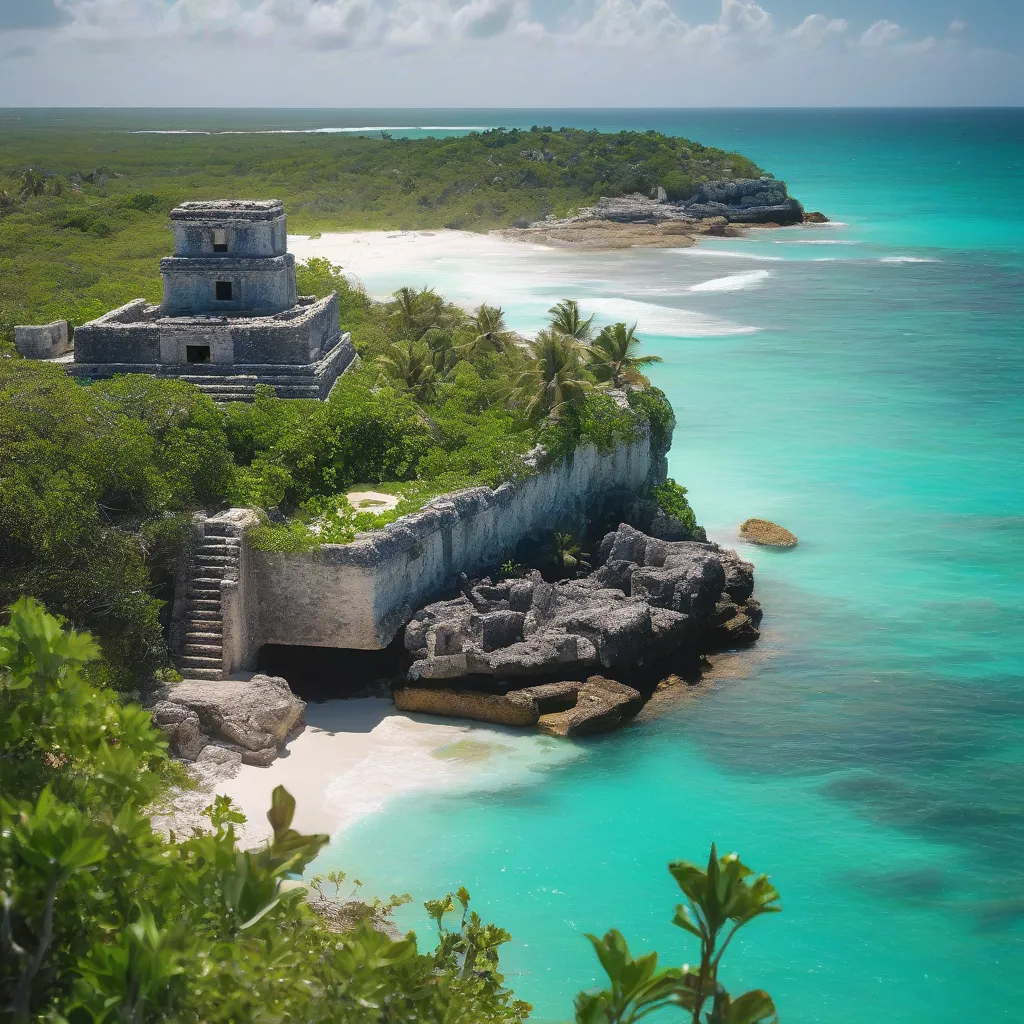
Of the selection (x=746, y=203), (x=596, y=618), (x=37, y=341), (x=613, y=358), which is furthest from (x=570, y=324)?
(x=746, y=203)

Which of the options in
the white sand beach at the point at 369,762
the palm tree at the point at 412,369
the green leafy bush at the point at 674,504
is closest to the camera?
the white sand beach at the point at 369,762

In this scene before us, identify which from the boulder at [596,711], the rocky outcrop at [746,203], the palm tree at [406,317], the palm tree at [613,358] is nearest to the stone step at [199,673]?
the boulder at [596,711]

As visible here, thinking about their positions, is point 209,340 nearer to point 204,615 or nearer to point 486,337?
point 204,615

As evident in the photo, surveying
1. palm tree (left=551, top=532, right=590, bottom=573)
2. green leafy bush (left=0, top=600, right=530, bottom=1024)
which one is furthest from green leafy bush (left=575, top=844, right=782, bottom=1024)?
palm tree (left=551, top=532, right=590, bottom=573)

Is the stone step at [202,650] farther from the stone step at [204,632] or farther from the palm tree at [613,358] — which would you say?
the palm tree at [613,358]

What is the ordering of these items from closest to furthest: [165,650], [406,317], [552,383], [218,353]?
[165,650] → [218,353] → [552,383] → [406,317]

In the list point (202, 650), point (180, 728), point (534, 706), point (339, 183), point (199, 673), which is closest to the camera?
point (180, 728)

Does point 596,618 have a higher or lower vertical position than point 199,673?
lower
